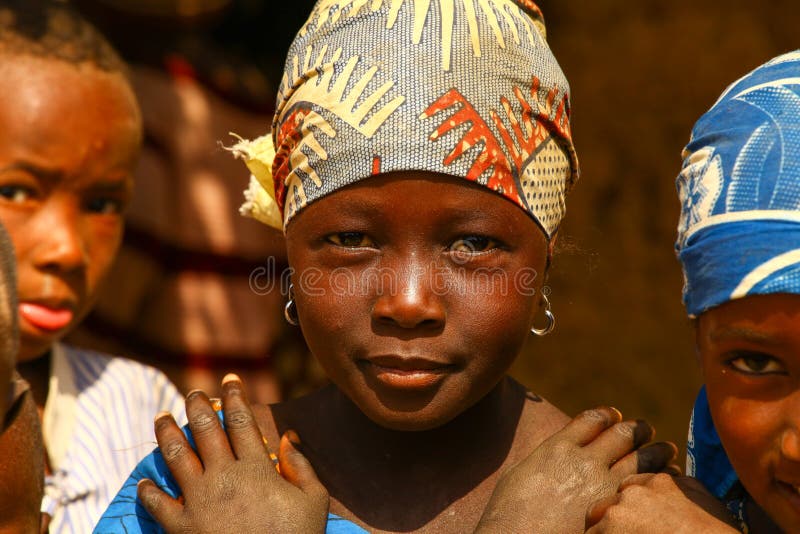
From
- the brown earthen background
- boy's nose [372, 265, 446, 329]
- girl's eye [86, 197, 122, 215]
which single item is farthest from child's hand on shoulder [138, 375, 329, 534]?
the brown earthen background

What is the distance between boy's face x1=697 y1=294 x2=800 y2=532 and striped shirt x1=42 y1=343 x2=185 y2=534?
1497mm

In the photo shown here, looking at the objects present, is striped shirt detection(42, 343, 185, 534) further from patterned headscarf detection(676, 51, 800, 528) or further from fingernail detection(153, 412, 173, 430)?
patterned headscarf detection(676, 51, 800, 528)

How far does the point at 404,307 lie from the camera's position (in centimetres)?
232

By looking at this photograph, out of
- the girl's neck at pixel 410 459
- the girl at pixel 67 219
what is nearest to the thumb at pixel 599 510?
the girl's neck at pixel 410 459

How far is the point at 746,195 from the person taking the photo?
204cm

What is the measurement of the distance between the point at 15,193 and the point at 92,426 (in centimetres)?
69

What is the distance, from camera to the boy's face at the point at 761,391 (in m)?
1.98

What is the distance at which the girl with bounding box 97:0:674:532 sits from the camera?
2363 mm

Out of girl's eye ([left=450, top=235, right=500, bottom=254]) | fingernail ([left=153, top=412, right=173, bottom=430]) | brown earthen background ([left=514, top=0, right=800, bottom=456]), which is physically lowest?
brown earthen background ([left=514, top=0, right=800, bottom=456])

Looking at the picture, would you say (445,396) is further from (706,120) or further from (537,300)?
(706,120)

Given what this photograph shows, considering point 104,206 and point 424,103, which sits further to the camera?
point 104,206

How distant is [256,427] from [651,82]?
10.3 ft

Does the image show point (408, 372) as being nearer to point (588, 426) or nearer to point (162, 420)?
point (588, 426)

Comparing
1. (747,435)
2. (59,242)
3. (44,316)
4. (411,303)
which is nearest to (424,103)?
(411,303)
